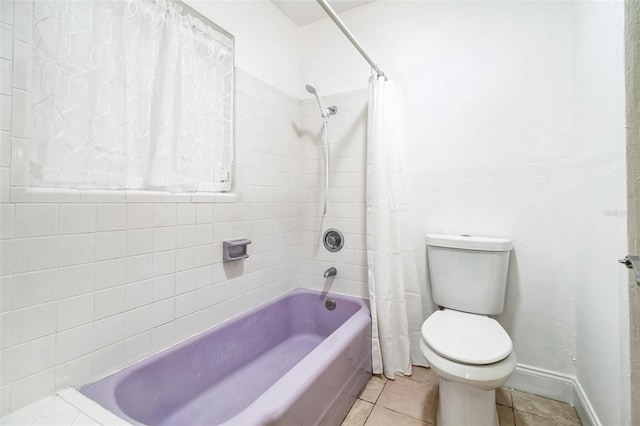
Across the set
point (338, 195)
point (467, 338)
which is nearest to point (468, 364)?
point (467, 338)

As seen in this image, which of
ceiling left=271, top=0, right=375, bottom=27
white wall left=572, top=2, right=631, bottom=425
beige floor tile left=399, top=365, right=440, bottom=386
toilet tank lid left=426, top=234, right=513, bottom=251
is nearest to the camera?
white wall left=572, top=2, right=631, bottom=425

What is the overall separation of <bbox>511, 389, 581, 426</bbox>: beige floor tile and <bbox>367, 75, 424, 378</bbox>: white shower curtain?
1.82ft

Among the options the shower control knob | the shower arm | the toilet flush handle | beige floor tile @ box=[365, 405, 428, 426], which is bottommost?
beige floor tile @ box=[365, 405, 428, 426]

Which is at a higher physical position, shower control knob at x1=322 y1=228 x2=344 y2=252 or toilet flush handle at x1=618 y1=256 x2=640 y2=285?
toilet flush handle at x1=618 y1=256 x2=640 y2=285

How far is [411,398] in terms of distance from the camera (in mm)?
1464

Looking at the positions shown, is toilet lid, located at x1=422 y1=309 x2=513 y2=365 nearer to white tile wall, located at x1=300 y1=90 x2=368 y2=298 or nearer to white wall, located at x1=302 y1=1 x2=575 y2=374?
white wall, located at x1=302 y1=1 x2=575 y2=374

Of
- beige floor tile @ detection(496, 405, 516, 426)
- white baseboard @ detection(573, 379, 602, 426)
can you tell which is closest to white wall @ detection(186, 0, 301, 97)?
beige floor tile @ detection(496, 405, 516, 426)

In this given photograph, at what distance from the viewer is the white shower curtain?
5.31 feet

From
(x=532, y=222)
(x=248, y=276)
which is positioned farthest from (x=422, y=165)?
(x=248, y=276)

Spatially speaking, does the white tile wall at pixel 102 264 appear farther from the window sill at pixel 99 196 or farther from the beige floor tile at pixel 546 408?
the beige floor tile at pixel 546 408

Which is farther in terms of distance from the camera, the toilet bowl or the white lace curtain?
the toilet bowl

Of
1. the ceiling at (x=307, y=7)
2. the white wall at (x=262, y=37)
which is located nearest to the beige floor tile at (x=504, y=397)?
the white wall at (x=262, y=37)

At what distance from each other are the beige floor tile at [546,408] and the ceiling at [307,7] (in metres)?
2.52

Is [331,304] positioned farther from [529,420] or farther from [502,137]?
[502,137]
